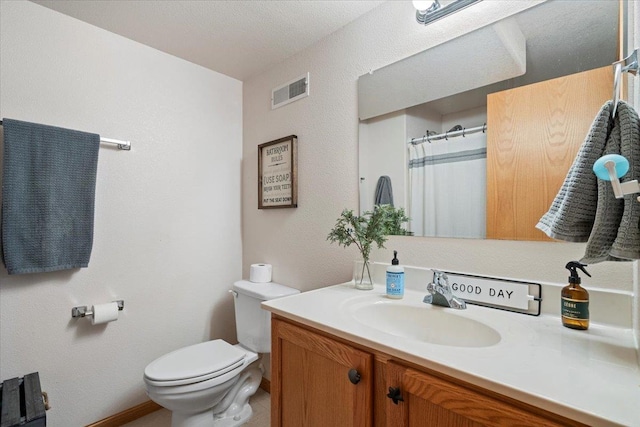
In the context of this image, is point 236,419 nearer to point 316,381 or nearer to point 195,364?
point 195,364

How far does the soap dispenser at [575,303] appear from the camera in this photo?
33.3 inches

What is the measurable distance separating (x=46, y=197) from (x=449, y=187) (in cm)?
184

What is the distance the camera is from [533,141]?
1033 millimetres

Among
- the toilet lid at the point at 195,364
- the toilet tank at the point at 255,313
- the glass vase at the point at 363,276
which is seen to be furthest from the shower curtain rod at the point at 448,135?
the toilet lid at the point at 195,364

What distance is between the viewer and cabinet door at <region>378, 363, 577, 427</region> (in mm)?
580

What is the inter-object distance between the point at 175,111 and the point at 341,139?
112cm

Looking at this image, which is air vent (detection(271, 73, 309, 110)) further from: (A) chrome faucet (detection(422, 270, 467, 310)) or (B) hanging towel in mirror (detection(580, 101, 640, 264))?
(B) hanging towel in mirror (detection(580, 101, 640, 264))

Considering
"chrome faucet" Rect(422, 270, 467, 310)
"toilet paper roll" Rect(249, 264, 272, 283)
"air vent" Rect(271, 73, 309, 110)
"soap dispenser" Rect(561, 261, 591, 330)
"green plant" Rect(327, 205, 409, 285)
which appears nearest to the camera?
"soap dispenser" Rect(561, 261, 591, 330)

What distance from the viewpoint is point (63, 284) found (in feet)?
5.03

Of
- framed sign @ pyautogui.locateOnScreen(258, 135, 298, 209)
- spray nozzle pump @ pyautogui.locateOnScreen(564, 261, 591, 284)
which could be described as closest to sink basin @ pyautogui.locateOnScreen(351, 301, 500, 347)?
spray nozzle pump @ pyautogui.locateOnScreen(564, 261, 591, 284)

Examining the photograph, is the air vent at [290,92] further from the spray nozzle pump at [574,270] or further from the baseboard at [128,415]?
the baseboard at [128,415]

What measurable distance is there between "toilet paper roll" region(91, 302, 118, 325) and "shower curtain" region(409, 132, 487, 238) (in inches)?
62.9

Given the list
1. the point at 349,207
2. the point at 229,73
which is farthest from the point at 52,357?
the point at 229,73

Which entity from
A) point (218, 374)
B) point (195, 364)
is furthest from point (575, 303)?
point (195, 364)
